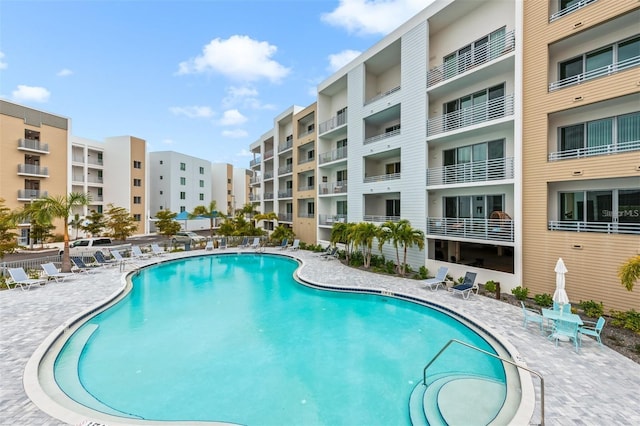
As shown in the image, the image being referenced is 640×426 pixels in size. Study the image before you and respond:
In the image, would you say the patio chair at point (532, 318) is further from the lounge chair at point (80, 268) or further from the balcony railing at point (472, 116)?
the lounge chair at point (80, 268)

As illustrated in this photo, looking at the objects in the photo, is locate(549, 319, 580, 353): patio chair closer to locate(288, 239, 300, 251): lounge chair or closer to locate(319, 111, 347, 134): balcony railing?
locate(319, 111, 347, 134): balcony railing

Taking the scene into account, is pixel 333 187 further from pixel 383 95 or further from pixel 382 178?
pixel 383 95

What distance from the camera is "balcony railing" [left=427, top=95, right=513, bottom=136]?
13.0 m

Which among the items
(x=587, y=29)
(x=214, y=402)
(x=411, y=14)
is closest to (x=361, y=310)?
(x=214, y=402)

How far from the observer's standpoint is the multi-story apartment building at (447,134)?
43.3 feet

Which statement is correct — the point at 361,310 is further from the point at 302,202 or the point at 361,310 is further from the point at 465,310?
the point at 302,202

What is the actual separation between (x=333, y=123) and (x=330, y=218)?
8.24 meters

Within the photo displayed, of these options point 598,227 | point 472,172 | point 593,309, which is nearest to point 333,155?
point 472,172


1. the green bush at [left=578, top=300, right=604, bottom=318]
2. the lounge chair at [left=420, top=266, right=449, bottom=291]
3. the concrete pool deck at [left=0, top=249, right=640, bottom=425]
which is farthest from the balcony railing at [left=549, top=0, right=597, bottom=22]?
the concrete pool deck at [left=0, top=249, right=640, bottom=425]

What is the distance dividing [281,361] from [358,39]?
23.4 meters

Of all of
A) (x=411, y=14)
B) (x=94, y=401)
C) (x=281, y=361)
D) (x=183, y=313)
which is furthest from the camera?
(x=411, y=14)

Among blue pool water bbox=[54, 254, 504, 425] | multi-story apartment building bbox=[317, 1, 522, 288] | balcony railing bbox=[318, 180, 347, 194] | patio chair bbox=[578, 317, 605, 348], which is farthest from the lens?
balcony railing bbox=[318, 180, 347, 194]

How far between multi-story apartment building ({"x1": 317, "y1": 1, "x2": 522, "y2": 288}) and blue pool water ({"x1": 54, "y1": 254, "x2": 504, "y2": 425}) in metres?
5.54

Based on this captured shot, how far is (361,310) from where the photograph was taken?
1191 centimetres
